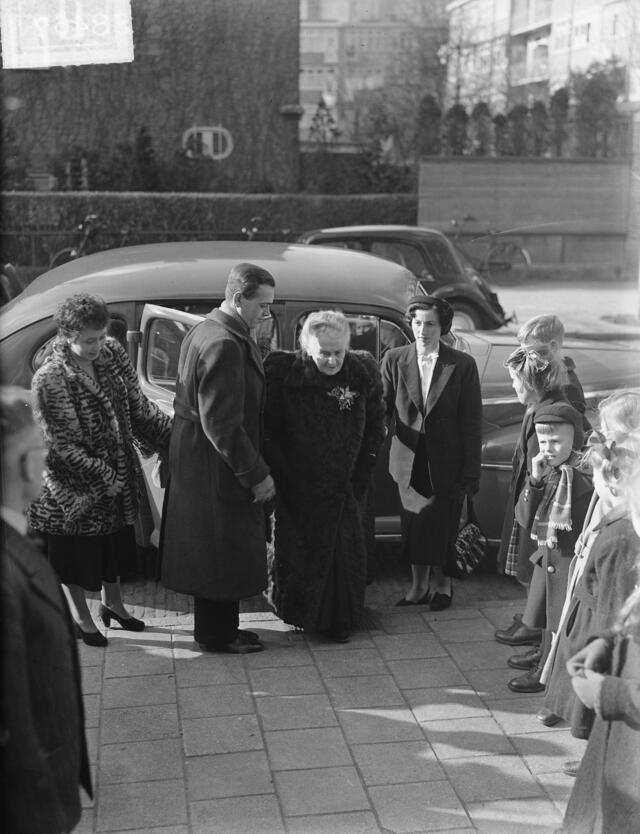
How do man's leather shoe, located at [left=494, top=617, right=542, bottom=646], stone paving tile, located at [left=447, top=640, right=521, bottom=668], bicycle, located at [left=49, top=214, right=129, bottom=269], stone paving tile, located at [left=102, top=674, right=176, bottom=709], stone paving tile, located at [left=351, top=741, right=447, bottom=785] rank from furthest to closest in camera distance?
bicycle, located at [left=49, top=214, right=129, bottom=269]
man's leather shoe, located at [left=494, top=617, right=542, bottom=646]
stone paving tile, located at [left=447, top=640, right=521, bottom=668]
stone paving tile, located at [left=102, top=674, right=176, bottom=709]
stone paving tile, located at [left=351, top=741, right=447, bottom=785]

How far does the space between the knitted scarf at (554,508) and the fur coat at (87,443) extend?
1.80m

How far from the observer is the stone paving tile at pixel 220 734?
3938 millimetres

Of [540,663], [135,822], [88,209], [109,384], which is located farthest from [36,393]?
[88,209]

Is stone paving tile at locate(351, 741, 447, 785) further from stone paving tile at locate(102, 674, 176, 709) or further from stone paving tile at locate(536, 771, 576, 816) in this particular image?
stone paving tile at locate(102, 674, 176, 709)

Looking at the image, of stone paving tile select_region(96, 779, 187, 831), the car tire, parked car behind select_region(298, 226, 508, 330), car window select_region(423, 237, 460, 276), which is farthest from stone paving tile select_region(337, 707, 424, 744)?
car window select_region(423, 237, 460, 276)

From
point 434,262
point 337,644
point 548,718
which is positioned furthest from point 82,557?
point 434,262

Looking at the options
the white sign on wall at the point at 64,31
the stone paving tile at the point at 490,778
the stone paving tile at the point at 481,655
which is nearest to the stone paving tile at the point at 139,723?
the stone paving tile at the point at 490,778

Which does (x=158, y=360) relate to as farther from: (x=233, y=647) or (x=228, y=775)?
(x=228, y=775)

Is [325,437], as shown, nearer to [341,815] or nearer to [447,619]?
[447,619]

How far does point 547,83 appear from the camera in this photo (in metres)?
22.0

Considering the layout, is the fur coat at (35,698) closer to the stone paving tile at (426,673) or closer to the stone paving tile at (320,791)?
the stone paving tile at (320,791)

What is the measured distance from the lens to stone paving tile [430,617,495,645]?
197 inches

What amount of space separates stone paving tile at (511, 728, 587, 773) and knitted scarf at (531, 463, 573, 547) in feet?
2.46

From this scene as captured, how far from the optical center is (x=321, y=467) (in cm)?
475
